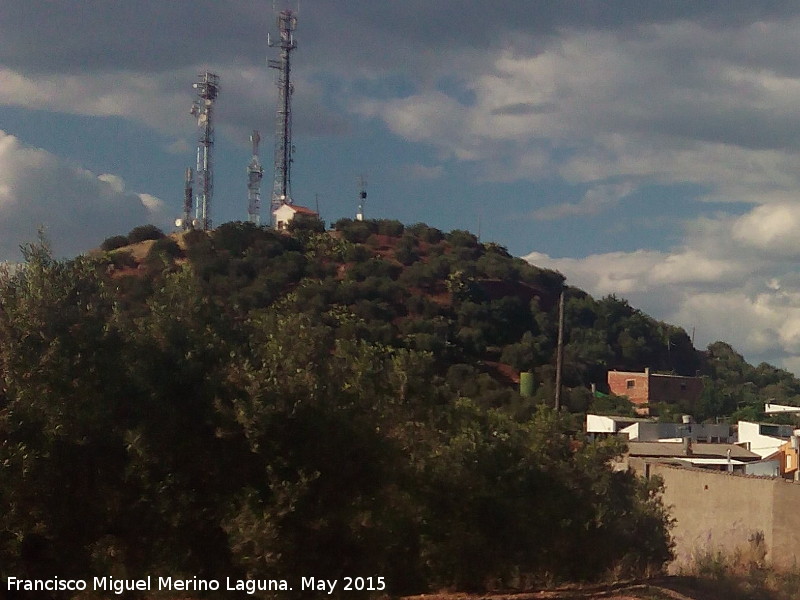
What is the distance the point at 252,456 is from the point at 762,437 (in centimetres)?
4104

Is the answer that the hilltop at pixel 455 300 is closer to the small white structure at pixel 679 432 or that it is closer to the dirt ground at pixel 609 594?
the small white structure at pixel 679 432

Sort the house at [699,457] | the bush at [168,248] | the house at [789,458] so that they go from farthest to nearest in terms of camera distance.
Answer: the bush at [168,248]
the house at [789,458]
the house at [699,457]

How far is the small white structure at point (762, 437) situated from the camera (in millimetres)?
44719

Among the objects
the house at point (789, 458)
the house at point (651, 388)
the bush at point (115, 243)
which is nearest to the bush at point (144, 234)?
the bush at point (115, 243)

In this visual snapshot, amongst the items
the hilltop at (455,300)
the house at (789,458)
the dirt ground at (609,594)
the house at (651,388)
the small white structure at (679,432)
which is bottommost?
the dirt ground at (609,594)

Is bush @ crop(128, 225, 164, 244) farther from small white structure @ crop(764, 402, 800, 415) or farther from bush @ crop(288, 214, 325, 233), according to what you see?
small white structure @ crop(764, 402, 800, 415)

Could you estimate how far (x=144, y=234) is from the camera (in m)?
83.3

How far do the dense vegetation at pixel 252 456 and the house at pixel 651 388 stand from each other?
57884mm

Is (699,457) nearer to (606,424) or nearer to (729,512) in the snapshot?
(729,512)

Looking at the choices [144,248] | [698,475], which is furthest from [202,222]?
[698,475]

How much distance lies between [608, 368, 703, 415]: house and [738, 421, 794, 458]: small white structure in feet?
72.9

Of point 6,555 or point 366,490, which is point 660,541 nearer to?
point 366,490

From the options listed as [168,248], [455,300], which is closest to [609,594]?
[168,248]

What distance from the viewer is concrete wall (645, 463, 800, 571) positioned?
23.3 meters
